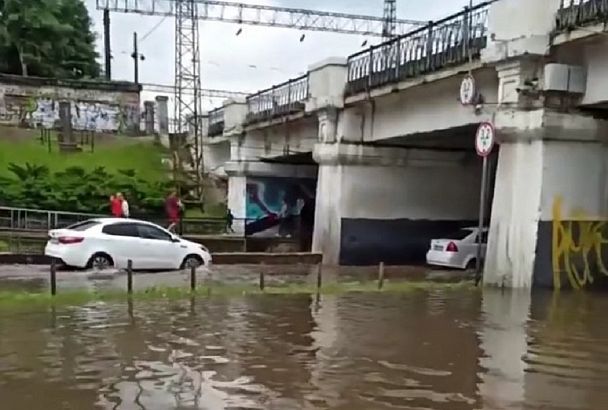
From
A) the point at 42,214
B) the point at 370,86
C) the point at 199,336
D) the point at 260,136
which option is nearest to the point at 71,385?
the point at 199,336

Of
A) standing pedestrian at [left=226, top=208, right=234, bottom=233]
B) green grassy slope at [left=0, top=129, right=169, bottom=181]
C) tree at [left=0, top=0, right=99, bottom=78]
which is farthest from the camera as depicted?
tree at [left=0, top=0, right=99, bottom=78]

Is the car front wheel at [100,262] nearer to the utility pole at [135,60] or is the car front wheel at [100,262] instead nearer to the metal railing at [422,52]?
the metal railing at [422,52]

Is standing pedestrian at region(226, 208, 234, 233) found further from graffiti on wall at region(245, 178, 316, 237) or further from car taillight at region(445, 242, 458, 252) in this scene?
car taillight at region(445, 242, 458, 252)

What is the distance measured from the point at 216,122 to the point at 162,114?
32.5 ft

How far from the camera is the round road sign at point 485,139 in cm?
1755

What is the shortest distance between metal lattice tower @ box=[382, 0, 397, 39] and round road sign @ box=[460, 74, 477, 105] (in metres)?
35.9

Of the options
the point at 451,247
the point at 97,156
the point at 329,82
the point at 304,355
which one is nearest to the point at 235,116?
the point at 97,156

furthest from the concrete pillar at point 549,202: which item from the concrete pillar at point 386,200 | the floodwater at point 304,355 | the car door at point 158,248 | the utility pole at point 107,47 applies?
the utility pole at point 107,47

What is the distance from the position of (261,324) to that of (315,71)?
1562 centimetres

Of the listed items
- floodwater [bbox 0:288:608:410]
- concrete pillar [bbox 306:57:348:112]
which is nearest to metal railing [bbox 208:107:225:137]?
concrete pillar [bbox 306:57:348:112]

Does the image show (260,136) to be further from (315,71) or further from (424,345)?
(424,345)

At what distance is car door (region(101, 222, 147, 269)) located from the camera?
2200 cm

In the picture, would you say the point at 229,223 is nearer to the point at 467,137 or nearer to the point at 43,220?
the point at 43,220

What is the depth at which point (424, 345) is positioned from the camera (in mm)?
11234
